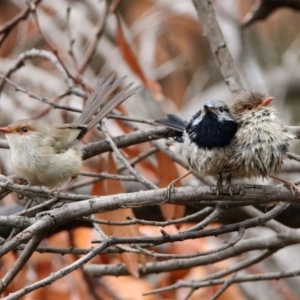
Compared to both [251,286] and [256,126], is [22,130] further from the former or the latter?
[251,286]

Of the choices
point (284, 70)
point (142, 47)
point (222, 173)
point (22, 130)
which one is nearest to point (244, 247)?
point (222, 173)

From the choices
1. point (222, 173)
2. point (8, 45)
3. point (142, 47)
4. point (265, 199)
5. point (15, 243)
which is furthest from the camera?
point (142, 47)

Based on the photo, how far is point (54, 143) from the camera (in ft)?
12.7

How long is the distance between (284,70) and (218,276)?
3684mm

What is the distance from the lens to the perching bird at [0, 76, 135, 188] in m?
3.61

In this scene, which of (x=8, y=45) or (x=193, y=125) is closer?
(x=193, y=125)

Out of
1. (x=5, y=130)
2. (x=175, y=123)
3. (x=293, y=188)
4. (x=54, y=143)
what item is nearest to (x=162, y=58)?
(x=54, y=143)

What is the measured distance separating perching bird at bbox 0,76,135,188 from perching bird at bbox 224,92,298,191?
669 millimetres

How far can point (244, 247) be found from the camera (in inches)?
148

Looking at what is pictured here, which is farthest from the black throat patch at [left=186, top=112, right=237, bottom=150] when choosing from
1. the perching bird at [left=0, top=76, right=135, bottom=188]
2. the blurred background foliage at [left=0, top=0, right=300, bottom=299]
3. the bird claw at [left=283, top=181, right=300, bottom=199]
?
the blurred background foliage at [left=0, top=0, right=300, bottom=299]

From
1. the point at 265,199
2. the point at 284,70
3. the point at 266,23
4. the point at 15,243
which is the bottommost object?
the point at 15,243

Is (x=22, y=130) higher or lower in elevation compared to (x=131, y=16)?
lower

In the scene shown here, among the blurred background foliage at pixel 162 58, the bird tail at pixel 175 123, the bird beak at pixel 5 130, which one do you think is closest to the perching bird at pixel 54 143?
the bird beak at pixel 5 130

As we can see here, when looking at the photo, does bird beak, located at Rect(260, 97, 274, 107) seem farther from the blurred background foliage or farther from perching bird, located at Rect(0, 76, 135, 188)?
the blurred background foliage
